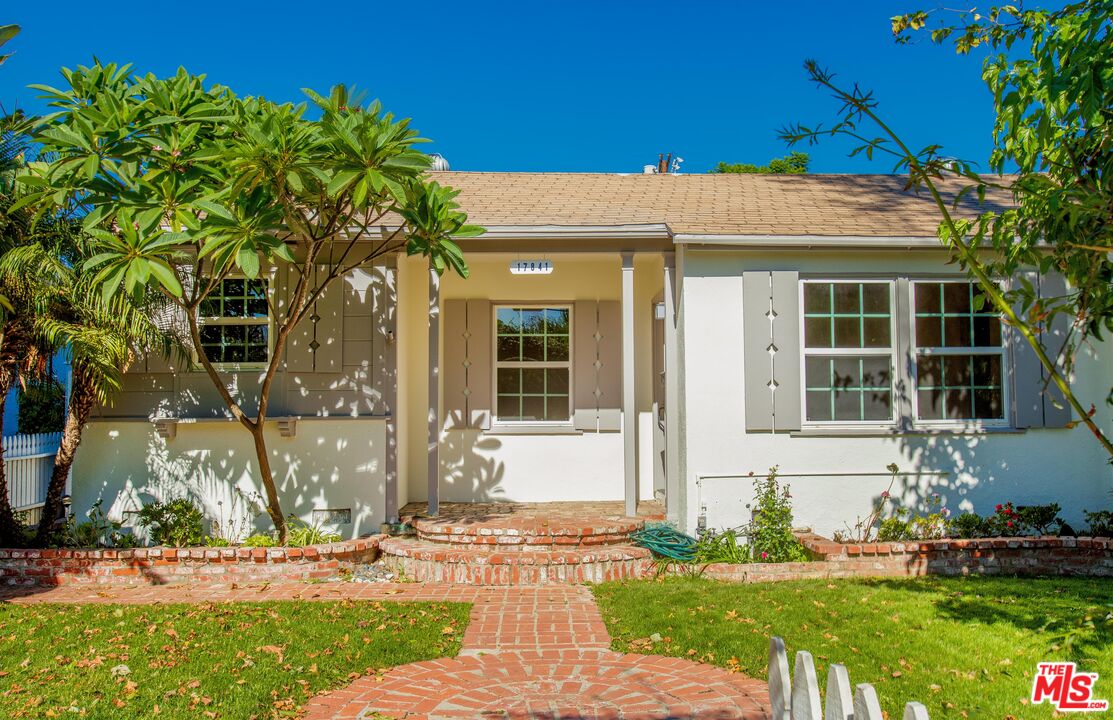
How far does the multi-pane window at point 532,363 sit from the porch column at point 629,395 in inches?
73.1

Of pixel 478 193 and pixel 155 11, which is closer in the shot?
pixel 478 193

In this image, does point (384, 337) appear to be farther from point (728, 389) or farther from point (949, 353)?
point (949, 353)

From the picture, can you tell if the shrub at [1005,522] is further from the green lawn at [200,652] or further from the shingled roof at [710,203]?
the green lawn at [200,652]

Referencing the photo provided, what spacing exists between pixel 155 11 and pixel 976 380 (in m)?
13.5

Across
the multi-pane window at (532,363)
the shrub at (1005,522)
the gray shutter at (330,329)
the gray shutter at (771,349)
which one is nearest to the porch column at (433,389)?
the gray shutter at (330,329)

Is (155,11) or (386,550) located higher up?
(155,11)

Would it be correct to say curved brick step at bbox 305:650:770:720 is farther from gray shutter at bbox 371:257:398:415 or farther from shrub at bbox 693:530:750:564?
gray shutter at bbox 371:257:398:415

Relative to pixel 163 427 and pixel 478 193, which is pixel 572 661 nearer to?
pixel 163 427

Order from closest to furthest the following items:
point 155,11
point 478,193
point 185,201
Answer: point 185,201 → point 478,193 → point 155,11

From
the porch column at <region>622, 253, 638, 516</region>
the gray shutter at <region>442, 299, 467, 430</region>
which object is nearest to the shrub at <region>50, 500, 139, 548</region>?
the gray shutter at <region>442, 299, 467, 430</region>

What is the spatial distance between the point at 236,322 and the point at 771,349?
580cm

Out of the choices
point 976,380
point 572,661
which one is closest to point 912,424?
point 976,380

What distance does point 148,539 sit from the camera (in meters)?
8.54

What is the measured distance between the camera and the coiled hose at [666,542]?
Answer: 780 cm
